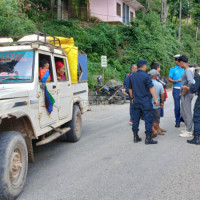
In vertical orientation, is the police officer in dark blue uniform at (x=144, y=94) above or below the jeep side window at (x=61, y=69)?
below

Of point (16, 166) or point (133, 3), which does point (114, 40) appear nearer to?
point (133, 3)

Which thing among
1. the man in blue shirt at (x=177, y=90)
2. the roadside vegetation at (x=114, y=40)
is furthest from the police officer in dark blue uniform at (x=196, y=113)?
the roadside vegetation at (x=114, y=40)

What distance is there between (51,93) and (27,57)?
2.66ft

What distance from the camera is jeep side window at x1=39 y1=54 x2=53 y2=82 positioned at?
4777mm

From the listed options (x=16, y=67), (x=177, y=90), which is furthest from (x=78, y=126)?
(x=177, y=90)

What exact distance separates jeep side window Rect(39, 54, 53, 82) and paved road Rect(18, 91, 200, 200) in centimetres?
161

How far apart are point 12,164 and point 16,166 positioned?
9 cm

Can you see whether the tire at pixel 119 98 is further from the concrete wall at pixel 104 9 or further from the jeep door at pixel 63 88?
the concrete wall at pixel 104 9

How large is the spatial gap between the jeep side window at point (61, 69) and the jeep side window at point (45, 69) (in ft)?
1.28

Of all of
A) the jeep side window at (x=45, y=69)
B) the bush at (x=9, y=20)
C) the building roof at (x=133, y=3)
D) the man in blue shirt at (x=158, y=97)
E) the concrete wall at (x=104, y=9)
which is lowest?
the man in blue shirt at (x=158, y=97)

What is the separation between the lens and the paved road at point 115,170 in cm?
376

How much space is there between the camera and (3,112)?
3488mm

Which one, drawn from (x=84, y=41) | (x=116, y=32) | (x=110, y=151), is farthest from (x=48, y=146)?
(x=116, y=32)

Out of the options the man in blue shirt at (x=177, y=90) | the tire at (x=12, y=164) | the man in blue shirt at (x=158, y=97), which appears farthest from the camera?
the man in blue shirt at (x=177, y=90)
